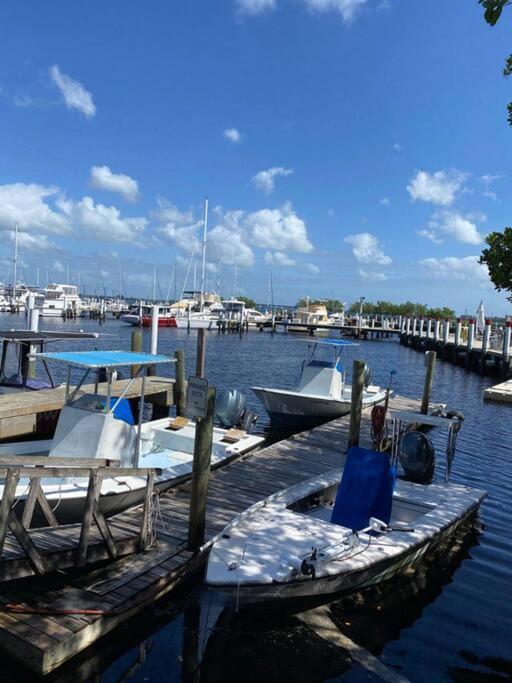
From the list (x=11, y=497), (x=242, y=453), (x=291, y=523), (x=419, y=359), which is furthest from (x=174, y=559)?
(x=419, y=359)

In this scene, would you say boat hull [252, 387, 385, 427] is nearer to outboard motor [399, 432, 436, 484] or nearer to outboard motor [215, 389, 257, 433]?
outboard motor [215, 389, 257, 433]

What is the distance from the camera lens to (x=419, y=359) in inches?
2121

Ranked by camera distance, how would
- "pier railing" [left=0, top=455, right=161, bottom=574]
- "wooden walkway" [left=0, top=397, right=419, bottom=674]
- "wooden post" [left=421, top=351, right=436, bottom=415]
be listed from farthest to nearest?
"wooden post" [left=421, top=351, right=436, bottom=415] < "pier railing" [left=0, top=455, right=161, bottom=574] < "wooden walkway" [left=0, top=397, right=419, bottom=674]

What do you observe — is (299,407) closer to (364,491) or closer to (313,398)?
(313,398)

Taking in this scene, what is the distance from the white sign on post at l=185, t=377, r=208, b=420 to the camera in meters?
7.96

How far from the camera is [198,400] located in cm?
799

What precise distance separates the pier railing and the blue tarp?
2.98m

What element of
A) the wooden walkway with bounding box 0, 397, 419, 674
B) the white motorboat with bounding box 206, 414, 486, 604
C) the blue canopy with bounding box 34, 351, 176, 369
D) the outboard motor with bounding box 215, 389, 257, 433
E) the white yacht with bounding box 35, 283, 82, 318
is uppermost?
the white yacht with bounding box 35, 283, 82, 318

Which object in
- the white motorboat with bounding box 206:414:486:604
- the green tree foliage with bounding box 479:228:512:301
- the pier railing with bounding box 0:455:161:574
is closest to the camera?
the pier railing with bounding box 0:455:161:574

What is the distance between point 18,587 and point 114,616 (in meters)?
1.66

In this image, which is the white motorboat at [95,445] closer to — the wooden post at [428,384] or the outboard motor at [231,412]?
the outboard motor at [231,412]

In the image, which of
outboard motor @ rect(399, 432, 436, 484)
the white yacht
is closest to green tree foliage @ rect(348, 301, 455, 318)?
the white yacht

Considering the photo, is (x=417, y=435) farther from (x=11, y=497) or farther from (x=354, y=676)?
(x=11, y=497)

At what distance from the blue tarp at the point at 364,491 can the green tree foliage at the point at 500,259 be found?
3089 millimetres
